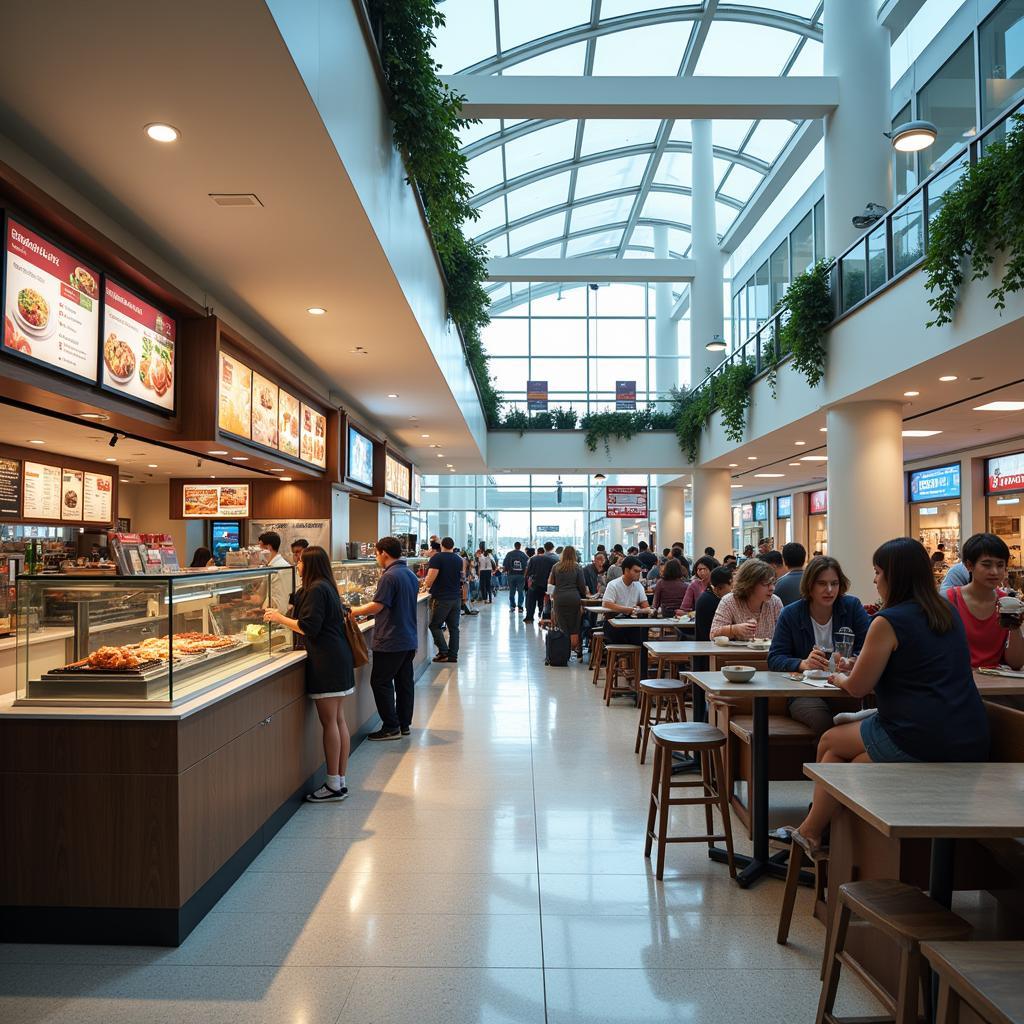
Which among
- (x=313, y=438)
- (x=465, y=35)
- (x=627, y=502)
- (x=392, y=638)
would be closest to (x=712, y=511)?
(x=627, y=502)

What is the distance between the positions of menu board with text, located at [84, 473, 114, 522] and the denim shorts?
7.93 m

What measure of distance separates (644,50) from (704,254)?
4.61 meters

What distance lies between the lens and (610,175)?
18.5 meters

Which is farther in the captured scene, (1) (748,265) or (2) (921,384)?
(1) (748,265)

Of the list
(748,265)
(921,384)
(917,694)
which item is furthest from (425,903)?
(748,265)

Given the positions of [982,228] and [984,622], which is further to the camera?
[982,228]

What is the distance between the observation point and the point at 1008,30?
30.8ft

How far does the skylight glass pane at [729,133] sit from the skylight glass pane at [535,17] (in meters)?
5.16

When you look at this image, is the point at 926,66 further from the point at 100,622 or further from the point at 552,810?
the point at 100,622

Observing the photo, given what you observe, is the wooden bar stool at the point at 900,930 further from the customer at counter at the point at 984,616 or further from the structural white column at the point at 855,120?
the structural white column at the point at 855,120

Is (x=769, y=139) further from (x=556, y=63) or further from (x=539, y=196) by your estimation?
(x=556, y=63)

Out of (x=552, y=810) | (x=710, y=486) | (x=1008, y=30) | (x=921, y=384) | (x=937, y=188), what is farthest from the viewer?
(x=710, y=486)

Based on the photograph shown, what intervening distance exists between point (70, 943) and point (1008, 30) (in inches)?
490

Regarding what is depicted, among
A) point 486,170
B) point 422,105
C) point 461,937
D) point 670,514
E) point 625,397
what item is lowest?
point 461,937
